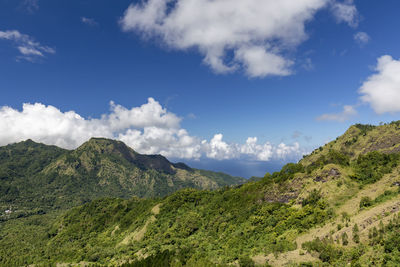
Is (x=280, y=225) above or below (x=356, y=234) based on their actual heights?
below

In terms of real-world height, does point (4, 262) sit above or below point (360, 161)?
below

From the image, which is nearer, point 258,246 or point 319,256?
point 319,256

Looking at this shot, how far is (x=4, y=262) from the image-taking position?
14462cm

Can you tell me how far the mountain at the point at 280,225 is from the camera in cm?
4528

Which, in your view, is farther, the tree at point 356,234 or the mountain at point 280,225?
the mountain at point 280,225

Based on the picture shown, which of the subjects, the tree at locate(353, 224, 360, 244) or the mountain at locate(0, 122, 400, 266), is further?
the mountain at locate(0, 122, 400, 266)

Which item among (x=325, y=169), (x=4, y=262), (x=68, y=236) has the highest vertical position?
(x=325, y=169)

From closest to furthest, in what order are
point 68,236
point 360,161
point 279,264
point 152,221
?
point 279,264, point 360,161, point 152,221, point 68,236

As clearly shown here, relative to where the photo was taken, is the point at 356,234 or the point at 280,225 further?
the point at 280,225

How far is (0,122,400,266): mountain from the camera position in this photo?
149 feet

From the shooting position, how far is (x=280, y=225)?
2739 inches

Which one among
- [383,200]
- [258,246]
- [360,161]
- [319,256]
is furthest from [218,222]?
[360,161]

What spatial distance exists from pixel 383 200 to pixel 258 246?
1445 inches

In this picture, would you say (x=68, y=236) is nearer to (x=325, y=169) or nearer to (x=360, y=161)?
(x=325, y=169)
